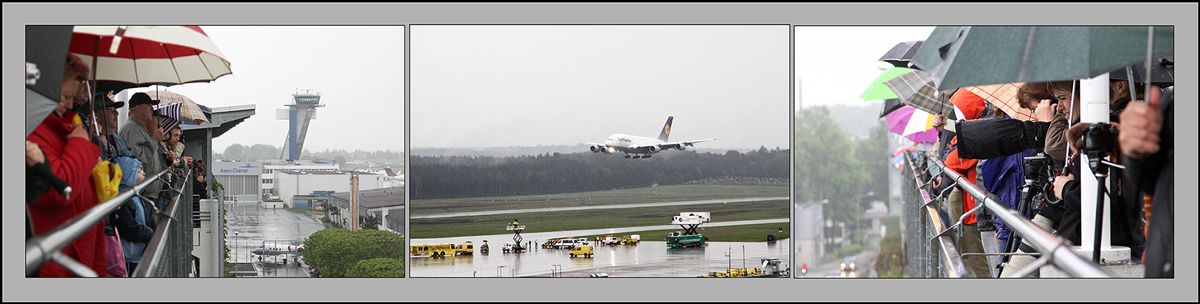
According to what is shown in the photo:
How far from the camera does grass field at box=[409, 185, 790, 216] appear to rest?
5023mm

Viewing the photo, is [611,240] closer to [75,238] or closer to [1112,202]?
[1112,202]

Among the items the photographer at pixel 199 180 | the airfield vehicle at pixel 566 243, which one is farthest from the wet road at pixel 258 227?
the airfield vehicle at pixel 566 243

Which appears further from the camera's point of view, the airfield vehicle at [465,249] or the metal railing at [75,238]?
the airfield vehicle at [465,249]

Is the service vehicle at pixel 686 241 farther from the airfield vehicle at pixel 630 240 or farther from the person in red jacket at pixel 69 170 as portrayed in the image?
the person in red jacket at pixel 69 170

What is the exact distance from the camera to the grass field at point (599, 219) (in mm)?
4820

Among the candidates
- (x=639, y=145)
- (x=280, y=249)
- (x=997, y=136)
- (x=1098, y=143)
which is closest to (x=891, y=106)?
(x=639, y=145)

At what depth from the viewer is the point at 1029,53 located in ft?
9.69

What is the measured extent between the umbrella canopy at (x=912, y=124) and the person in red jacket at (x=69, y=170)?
6.14 meters

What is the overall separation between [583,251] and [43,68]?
308 centimetres

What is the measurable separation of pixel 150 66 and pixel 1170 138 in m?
4.31

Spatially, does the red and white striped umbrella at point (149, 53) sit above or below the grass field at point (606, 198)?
above

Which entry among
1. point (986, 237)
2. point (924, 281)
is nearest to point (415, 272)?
point (924, 281)

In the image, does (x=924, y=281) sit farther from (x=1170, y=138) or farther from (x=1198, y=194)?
(x=1170, y=138)

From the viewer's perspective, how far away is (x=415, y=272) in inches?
175
